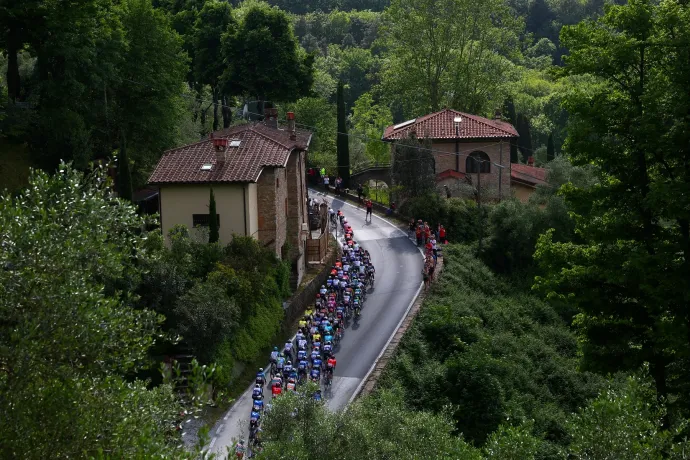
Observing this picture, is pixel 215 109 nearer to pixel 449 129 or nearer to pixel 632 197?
pixel 449 129

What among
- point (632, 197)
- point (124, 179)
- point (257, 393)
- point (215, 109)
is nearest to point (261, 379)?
point (257, 393)

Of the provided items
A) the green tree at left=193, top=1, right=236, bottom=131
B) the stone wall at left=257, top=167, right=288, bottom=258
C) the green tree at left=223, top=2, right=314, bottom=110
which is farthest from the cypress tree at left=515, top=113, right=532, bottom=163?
the stone wall at left=257, top=167, right=288, bottom=258

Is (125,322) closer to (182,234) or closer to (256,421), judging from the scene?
(256,421)

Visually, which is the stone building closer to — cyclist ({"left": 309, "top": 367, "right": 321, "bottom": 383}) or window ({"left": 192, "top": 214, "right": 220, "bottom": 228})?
window ({"left": 192, "top": 214, "right": 220, "bottom": 228})

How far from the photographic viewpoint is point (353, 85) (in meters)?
126

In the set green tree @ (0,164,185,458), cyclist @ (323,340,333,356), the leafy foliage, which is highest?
green tree @ (0,164,185,458)

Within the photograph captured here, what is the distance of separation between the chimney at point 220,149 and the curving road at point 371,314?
8.43 meters

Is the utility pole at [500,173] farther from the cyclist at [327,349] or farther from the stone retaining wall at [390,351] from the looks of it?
the cyclist at [327,349]

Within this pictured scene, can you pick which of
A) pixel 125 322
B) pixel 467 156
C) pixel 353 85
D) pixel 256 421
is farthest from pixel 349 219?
pixel 353 85

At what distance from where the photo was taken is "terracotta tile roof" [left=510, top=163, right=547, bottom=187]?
210 ft

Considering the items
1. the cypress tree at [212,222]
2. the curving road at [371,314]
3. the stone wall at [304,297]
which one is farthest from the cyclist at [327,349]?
the cypress tree at [212,222]

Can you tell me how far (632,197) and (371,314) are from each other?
19993mm

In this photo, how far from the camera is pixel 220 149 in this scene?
39219 mm

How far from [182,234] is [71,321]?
74.9 ft
